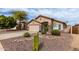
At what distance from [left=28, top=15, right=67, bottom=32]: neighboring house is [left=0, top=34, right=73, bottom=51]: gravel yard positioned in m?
0.11

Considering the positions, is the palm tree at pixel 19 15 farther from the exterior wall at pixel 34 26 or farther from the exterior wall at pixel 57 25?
the exterior wall at pixel 57 25

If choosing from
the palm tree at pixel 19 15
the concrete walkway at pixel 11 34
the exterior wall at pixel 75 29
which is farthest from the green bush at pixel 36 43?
the exterior wall at pixel 75 29

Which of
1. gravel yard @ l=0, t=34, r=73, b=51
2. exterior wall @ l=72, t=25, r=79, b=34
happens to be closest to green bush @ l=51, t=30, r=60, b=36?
gravel yard @ l=0, t=34, r=73, b=51

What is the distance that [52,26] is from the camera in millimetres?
1728

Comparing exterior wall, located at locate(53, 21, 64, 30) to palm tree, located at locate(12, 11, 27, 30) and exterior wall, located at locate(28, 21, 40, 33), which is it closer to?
exterior wall, located at locate(28, 21, 40, 33)

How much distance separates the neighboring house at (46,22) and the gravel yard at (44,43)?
106 millimetres

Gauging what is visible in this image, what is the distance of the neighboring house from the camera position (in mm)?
1716

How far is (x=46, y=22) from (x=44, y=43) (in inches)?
9.8

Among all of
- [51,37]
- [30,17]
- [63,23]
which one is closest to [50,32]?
[51,37]

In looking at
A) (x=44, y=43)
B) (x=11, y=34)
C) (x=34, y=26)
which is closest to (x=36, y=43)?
(x=44, y=43)

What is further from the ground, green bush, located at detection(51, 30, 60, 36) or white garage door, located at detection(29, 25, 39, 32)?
white garage door, located at detection(29, 25, 39, 32)

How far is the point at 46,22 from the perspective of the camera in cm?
175

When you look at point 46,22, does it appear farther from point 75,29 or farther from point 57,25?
point 75,29

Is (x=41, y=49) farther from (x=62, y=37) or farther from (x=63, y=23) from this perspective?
(x=63, y=23)
